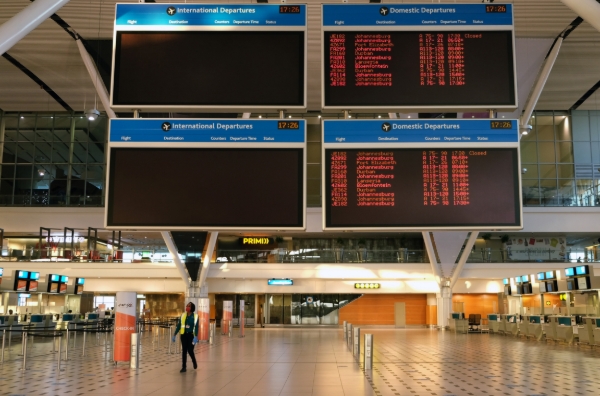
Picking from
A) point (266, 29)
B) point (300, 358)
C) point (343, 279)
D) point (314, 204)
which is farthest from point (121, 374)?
point (343, 279)

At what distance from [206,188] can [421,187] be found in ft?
9.73

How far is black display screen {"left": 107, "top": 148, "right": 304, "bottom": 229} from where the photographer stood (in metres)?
8.23

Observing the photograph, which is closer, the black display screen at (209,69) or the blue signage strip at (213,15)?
the black display screen at (209,69)

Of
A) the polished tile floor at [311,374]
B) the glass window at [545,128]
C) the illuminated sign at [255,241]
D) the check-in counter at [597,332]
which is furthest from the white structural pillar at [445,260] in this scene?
the polished tile floor at [311,374]

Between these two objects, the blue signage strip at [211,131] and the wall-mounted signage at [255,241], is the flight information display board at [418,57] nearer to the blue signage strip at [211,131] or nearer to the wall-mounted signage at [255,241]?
the blue signage strip at [211,131]

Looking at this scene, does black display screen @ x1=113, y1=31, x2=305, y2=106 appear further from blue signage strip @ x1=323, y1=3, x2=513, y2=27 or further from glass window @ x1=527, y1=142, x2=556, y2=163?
glass window @ x1=527, y1=142, x2=556, y2=163

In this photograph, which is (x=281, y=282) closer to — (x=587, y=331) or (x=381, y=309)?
(x=381, y=309)

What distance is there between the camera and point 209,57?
838 cm

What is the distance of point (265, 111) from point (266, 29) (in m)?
1.14

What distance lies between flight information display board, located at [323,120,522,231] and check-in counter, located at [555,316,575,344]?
18.0 meters

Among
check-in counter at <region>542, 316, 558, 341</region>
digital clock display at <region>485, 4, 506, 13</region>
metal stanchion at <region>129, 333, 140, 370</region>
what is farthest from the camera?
check-in counter at <region>542, 316, 558, 341</region>

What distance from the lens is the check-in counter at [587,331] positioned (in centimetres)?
2209

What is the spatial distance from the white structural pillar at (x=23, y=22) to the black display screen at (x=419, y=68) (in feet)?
12.5

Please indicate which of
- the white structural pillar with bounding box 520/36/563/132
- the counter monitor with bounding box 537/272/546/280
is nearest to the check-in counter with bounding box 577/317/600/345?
the counter monitor with bounding box 537/272/546/280
